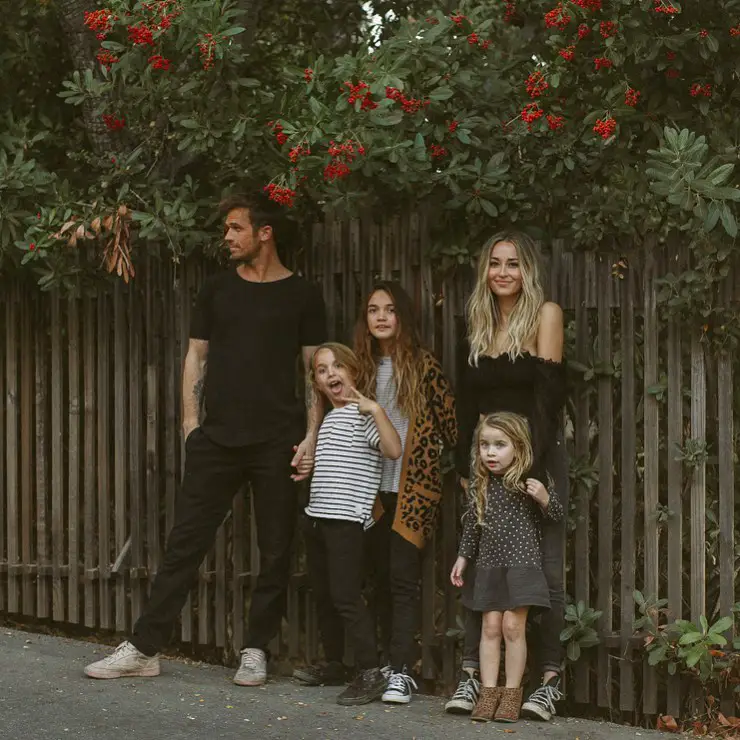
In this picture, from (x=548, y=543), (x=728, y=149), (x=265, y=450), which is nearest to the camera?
(x=728, y=149)

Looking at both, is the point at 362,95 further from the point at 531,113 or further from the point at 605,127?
the point at 605,127

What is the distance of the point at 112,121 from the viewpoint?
22.9ft

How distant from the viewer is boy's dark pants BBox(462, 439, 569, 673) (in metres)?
6.13

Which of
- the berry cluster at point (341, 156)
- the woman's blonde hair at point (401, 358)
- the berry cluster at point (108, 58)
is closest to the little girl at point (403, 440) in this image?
the woman's blonde hair at point (401, 358)

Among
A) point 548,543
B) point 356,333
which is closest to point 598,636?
point 548,543

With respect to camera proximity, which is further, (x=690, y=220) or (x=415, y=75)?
(x=415, y=75)

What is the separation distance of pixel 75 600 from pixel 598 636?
10.4ft

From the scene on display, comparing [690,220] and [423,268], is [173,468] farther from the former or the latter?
[690,220]

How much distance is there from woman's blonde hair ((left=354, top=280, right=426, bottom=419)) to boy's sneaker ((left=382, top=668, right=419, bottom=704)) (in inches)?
47.1

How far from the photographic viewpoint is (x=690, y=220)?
579 centimetres

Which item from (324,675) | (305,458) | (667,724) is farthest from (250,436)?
(667,724)

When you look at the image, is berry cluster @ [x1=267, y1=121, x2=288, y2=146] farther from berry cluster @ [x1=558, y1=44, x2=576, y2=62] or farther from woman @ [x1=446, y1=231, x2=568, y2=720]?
berry cluster @ [x1=558, y1=44, x2=576, y2=62]

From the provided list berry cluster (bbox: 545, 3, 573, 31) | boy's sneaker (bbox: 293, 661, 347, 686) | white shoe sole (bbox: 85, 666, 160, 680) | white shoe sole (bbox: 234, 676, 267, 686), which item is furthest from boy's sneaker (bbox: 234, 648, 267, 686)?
berry cluster (bbox: 545, 3, 573, 31)

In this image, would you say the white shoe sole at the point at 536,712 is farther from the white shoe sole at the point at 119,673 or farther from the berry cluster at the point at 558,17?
the berry cluster at the point at 558,17
